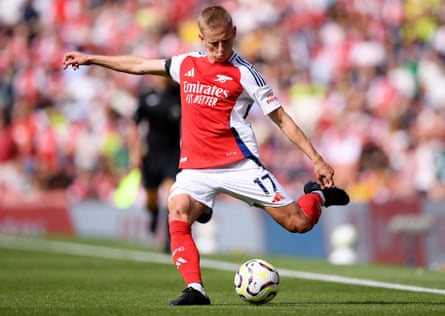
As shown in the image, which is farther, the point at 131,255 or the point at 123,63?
the point at 131,255

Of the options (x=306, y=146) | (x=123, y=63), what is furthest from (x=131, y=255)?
(x=306, y=146)

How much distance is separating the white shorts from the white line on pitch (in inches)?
84.1

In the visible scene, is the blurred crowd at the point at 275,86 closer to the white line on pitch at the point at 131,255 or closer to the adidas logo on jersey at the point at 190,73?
the white line on pitch at the point at 131,255

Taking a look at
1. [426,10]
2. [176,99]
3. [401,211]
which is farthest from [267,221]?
[426,10]

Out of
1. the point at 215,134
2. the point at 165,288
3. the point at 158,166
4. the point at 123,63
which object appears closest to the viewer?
the point at 215,134

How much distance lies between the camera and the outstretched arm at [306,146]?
8914 mm

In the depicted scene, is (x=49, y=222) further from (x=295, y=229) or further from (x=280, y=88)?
(x=295, y=229)

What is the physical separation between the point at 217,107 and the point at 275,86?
15360mm

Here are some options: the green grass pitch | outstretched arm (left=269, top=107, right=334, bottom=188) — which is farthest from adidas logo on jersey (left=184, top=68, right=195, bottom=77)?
the green grass pitch

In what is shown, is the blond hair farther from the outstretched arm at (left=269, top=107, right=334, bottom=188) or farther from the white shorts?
the white shorts

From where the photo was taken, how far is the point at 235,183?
9359 mm

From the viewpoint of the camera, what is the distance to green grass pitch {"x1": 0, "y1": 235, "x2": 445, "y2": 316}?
8.64 metres

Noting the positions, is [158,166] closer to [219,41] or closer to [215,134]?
[215,134]

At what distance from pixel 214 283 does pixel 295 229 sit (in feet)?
9.70
